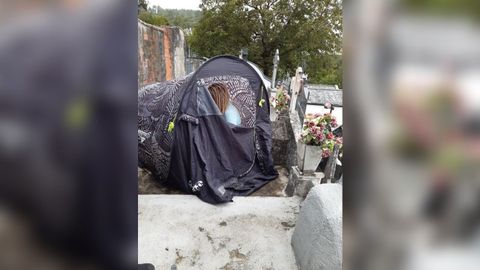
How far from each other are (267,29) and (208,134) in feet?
50.0

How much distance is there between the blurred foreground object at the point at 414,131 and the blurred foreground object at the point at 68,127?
14.0 inches

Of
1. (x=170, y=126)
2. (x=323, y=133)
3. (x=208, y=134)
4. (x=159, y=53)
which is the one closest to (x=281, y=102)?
(x=208, y=134)

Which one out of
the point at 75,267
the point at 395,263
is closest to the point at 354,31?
the point at 395,263

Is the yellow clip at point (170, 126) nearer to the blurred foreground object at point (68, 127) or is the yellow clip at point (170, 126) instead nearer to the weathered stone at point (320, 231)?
the weathered stone at point (320, 231)

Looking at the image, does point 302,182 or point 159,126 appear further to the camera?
point 159,126

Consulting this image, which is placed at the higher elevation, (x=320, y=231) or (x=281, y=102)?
(x=281, y=102)

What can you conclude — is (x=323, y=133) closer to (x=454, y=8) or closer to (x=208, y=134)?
(x=208, y=134)

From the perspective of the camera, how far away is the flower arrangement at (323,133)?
4012 millimetres

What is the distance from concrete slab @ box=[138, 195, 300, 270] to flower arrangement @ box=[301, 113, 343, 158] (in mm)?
719

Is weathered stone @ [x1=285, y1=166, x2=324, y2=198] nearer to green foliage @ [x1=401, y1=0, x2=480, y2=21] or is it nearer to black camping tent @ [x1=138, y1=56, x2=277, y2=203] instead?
black camping tent @ [x1=138, y1=56, x2=277, y2=203]

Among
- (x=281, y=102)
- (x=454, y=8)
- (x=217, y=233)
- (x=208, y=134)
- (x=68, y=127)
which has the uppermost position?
(x=454, y=8)

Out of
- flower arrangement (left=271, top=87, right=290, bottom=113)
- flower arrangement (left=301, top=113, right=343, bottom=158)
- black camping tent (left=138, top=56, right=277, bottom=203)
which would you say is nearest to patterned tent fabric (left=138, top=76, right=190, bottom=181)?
black camping tent (left=138, top=56, right=277, bottom=203)

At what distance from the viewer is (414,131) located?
0.41 meters

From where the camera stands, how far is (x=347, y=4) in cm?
45
